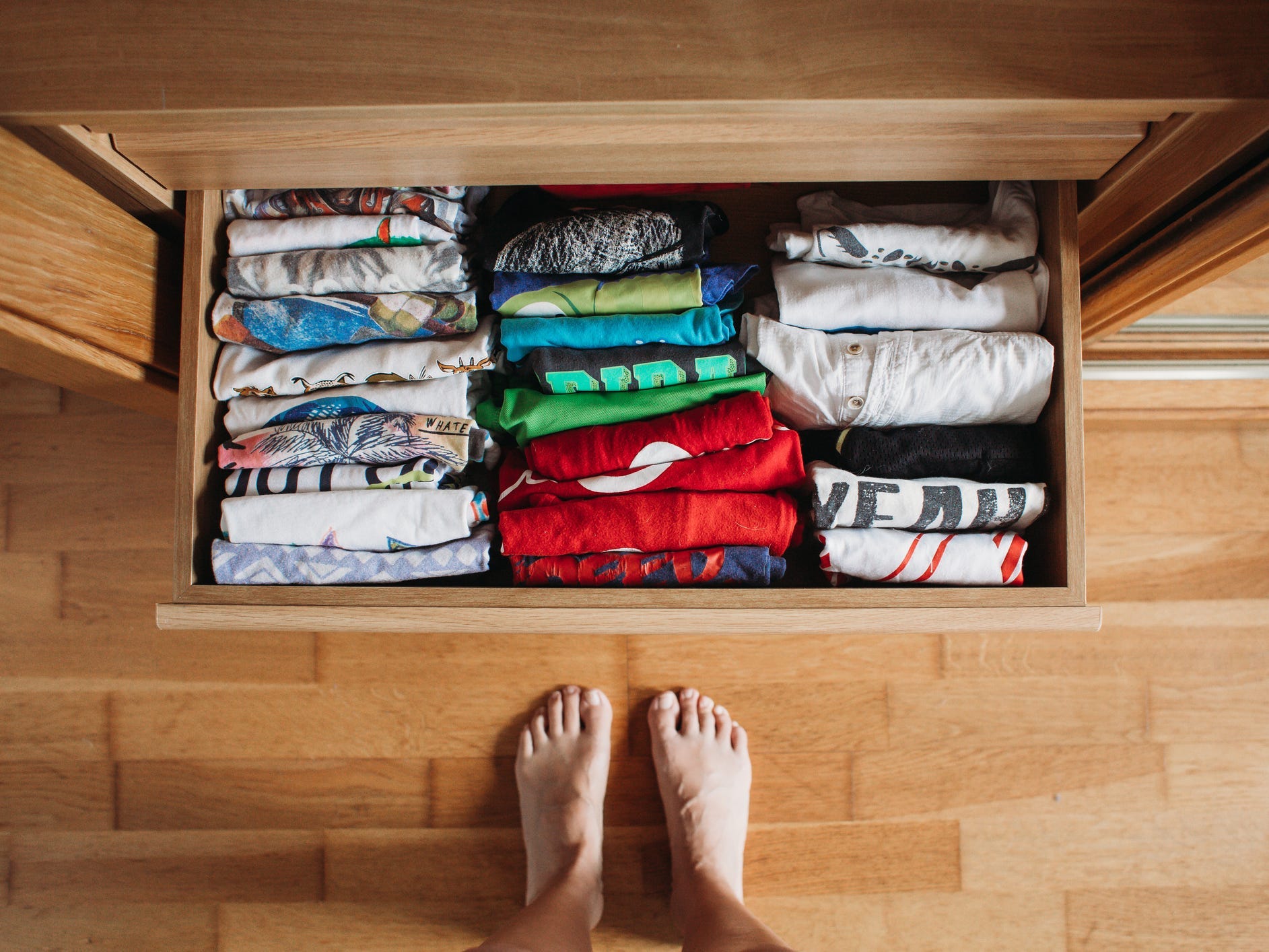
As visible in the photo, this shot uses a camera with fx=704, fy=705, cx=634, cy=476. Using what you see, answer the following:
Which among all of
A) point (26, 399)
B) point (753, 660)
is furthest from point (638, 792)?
point (26, 399)

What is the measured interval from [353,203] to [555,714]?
0.73 metres

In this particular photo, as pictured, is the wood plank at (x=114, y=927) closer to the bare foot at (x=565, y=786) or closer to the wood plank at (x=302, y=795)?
the wood plank at (x=302, y=795)

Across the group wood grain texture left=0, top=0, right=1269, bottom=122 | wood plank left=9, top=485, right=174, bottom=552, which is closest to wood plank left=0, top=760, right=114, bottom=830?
wood plank left=9, top=485, right=174, bottom=552

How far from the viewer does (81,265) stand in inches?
25.1

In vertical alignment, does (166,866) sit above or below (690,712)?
below

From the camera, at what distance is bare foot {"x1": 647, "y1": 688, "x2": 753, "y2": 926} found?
38.7 inches

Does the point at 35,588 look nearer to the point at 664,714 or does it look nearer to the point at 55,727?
the point at 55,727

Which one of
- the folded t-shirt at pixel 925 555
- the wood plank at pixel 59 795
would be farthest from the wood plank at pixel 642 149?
the wood plank at pixel 59 795

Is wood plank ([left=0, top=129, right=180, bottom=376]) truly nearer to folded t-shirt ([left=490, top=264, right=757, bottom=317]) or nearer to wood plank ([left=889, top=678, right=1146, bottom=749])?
folded t-shirt ([left=490, top=264, right=757, bottom=317])

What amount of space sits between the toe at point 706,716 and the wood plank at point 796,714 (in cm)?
2

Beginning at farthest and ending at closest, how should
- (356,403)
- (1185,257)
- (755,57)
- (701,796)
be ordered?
(701,796) < (356,403) < (1185,257) < (755,57)

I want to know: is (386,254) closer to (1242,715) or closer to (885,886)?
(885,886)

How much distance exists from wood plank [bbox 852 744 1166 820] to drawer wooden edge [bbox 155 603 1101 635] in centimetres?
49

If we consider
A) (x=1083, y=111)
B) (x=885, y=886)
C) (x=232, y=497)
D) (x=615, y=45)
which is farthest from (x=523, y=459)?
(x=885, y=886)
